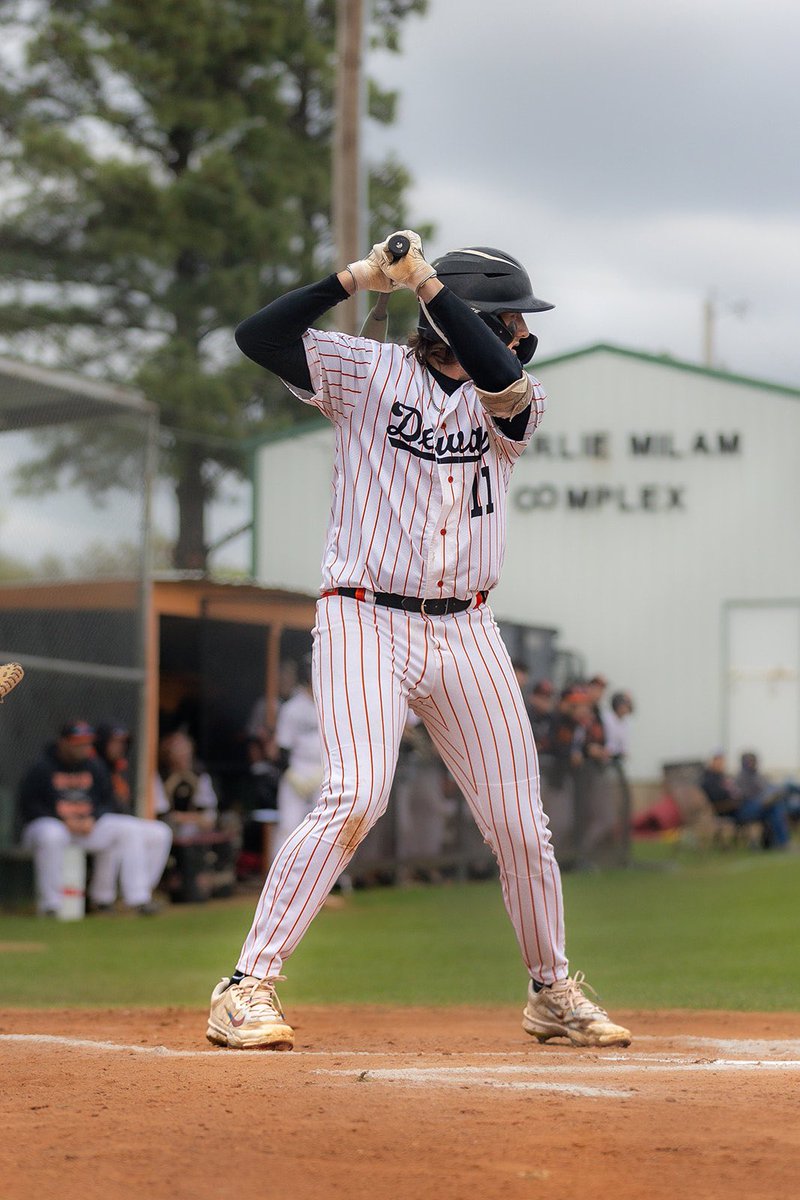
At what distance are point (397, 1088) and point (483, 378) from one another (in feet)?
5.93

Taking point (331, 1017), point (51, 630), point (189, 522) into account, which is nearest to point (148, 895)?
point (51, 630)

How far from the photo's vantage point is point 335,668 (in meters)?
4.59

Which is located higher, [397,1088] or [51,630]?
[51,630]

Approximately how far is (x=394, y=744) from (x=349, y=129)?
1263 centimetres

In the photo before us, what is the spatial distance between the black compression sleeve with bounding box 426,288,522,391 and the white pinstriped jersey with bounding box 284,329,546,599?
238 millimetres

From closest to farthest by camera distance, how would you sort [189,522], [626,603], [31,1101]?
1. [31,1101]
2. [626,603]
3. [189,522]

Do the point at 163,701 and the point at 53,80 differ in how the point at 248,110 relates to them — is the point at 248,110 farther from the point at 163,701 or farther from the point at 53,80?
the point at 163,701

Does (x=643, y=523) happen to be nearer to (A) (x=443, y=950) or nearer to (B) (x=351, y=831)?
(A) (x=443, y=950)

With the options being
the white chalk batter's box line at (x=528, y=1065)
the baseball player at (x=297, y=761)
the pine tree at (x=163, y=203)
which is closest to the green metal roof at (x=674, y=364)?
the pine tree at (x=163, y=203)

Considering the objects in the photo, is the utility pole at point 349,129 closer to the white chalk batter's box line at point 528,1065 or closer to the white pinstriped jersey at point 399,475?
the white pinstriped jersey at point 399,475

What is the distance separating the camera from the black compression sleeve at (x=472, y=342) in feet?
14.3

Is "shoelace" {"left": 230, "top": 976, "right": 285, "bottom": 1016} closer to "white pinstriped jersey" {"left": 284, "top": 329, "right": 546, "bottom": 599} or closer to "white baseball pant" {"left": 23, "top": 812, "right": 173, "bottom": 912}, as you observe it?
"white pinstriped jersey" {"left": 284, "top": 329, "right": 546, "bottom": 599}

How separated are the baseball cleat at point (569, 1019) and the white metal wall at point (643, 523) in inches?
782

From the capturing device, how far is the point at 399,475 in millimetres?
4609
